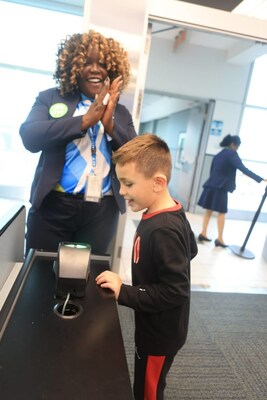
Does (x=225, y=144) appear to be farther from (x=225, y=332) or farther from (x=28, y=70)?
(x=28, y=70)

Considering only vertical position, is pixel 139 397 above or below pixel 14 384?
below

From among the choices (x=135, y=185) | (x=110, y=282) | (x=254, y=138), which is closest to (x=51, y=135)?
(x=135, y=185)

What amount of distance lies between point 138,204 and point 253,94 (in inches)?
198

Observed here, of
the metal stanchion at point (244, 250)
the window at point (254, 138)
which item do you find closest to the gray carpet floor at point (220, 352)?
the metal stanchion at point (244, 250)

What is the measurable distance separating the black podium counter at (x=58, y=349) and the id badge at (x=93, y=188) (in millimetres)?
383

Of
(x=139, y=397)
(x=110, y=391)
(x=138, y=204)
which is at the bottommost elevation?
(x=139, y=397)

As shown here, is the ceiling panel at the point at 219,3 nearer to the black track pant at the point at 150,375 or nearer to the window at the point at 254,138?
the window at the point at 254,138

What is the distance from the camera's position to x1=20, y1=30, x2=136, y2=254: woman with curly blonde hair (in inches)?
40.8

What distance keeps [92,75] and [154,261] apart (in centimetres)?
72

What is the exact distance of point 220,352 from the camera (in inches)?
66.6

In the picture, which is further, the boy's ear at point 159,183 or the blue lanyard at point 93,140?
the blue lanyard at point 93,140

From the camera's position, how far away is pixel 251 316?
83.0 inches

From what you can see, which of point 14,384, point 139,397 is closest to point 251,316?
point 139,397

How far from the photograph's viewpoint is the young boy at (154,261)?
769mm
